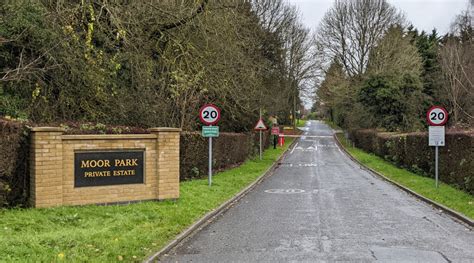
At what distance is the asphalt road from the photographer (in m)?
7.01

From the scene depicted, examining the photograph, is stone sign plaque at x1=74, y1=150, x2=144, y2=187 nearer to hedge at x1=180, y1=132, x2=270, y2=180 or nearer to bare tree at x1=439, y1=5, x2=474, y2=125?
hedge at x1=180, y1=132, x2=270, y2=180

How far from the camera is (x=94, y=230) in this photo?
7.86 metres

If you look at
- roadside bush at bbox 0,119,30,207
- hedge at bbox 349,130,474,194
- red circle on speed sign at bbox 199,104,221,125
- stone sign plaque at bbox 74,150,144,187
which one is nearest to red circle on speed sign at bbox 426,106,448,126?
hedge at bbox 349,130,474,194

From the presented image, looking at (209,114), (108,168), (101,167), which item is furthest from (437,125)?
(101,167)

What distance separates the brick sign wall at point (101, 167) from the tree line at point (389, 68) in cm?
Result: 3369

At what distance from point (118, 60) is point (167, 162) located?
5.94m

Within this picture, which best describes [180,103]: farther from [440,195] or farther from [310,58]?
[310,58]

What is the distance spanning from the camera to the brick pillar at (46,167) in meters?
9.30

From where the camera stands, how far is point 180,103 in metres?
20.9

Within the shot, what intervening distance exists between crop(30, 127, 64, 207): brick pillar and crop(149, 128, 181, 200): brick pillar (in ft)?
7.75

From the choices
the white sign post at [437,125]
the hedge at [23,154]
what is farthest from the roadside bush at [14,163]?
the white sign post at [437,125]

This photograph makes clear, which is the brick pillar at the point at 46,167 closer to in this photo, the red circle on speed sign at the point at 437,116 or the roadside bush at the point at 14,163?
the roadside bush at the point at 14,163

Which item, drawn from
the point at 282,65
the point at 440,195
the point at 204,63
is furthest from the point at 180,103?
the point at 282,65

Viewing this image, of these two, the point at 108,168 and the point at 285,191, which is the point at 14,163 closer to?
the point at 108,168
